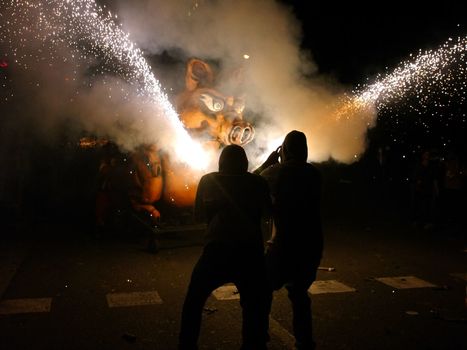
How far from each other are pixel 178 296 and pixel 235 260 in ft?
8.82

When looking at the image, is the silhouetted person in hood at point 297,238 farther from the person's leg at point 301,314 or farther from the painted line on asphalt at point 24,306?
the painted line on asphalt at point 24,306

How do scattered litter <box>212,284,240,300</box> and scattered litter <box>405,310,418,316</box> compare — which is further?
scattered litter <box>212,284,240,300</box>

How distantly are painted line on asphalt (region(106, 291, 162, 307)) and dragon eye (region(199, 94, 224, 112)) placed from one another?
3835 millimetres

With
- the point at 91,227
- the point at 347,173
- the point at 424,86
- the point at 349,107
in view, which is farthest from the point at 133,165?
the point at 424,86

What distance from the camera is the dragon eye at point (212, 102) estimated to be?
916 cm

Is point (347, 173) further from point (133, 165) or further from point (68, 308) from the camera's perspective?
point (68, 308)

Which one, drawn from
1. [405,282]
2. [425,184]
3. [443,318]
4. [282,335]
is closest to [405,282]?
[405,282]

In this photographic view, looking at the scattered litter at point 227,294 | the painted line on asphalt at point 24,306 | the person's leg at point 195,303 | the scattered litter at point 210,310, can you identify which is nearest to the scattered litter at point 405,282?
the scattered litter at point 227,294

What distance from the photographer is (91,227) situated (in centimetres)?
1187

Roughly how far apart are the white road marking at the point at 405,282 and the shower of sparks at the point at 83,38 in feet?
12.8

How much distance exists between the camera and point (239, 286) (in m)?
4.05

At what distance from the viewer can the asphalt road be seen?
500 cm

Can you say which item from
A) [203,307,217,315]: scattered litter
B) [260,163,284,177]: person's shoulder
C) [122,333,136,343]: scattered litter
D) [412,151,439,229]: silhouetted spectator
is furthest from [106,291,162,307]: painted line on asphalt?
[412,151,439,229]: silhouetted spectator

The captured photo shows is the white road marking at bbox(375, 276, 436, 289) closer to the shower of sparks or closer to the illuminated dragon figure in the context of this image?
the illuminated dragon figure
